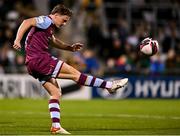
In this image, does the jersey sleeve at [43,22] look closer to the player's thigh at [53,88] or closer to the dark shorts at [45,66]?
the dark shorts at [45,66]

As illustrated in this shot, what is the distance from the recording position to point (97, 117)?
57.7 feet

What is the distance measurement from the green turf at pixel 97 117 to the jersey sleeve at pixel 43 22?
1.90 metres

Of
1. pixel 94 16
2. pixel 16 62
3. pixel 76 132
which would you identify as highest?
pixel 94 16

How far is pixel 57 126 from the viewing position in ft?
41.5

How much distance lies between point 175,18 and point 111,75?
5.15 m

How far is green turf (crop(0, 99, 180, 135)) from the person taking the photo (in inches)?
528

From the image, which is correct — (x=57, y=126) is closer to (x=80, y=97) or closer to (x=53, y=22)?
(x=53, y=22)

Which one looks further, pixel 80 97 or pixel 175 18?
pixel 175 18

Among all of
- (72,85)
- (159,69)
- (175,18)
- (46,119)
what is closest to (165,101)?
(159,69)

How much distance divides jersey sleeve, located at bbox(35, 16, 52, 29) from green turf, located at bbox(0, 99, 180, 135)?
6.24ft

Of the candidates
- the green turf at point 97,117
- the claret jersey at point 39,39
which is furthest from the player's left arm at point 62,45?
the green turf at point 97,117

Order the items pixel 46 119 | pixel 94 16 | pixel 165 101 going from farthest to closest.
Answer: pixel 94 16 → pixel 165 101 → pixel 46 119

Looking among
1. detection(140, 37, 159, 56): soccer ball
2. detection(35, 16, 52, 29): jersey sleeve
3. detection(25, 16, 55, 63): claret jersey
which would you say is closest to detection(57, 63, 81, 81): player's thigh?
detection(25, 16, 55, 63): claret jersey

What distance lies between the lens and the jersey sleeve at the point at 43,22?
12766mm
